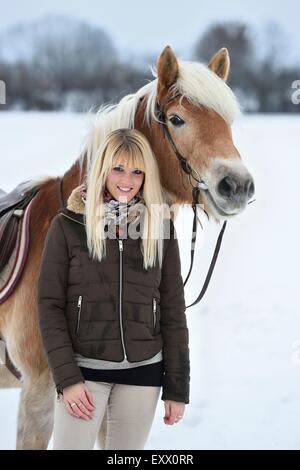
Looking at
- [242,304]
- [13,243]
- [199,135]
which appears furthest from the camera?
[242,304]

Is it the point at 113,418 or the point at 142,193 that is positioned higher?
the point at 142,193

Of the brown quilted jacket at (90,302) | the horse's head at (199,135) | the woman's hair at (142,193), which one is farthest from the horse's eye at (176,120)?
the brown quilted jacket at (90,302)

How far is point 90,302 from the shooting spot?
5.44 feet

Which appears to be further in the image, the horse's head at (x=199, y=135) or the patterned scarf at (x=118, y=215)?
the horse's head at (x=199, y=135)

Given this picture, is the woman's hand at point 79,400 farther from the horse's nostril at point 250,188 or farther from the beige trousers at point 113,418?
the horse's nostril at point 250,188

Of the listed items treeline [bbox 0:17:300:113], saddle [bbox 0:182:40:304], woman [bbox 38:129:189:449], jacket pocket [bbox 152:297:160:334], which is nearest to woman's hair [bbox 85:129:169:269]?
woman [bbox 38:129:189:449]

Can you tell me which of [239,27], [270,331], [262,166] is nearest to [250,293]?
[270,331]

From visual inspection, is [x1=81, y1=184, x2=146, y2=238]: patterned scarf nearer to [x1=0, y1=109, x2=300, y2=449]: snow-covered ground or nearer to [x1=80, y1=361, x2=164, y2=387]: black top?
[x1=80, y1=361, x2=164, y2=387]: black top

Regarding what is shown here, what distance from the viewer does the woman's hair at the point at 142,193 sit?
167 cm

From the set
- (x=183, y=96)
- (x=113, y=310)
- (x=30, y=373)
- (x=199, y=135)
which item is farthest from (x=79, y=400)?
(x=183, y=96)

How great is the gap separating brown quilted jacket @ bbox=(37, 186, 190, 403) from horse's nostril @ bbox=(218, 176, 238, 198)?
33cm

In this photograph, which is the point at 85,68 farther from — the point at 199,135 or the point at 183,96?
the point at 199,135

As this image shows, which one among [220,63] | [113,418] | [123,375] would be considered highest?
[220,63]

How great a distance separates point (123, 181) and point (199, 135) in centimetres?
37
